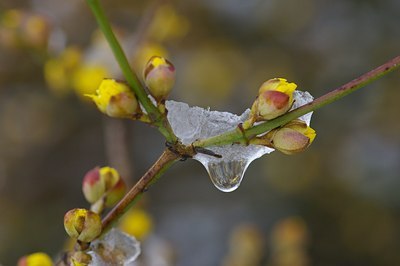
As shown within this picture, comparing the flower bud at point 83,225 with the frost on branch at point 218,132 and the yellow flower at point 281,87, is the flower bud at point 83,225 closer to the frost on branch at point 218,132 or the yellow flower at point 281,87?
the frost on branch at point 218,132

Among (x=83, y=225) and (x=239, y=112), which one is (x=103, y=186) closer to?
(x=83, y=225)

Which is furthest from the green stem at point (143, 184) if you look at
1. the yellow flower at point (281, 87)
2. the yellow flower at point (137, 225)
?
the yellow flower at point (137, 225)

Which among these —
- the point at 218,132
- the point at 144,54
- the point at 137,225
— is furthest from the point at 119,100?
the point at 144,54

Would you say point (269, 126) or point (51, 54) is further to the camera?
point (51, 54)

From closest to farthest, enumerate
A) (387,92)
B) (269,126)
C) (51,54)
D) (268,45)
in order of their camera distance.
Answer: (269,126) → (51,54) → (387,92) → (268,45)

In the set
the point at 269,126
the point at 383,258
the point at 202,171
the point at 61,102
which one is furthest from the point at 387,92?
the point at 269,126

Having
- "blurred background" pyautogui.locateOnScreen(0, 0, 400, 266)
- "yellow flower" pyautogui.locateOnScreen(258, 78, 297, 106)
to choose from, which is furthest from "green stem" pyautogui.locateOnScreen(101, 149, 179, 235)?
"blurred background" pyautogui.locateOnScreen(0, 0, 400, 266)

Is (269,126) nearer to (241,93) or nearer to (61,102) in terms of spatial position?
(241,93)
